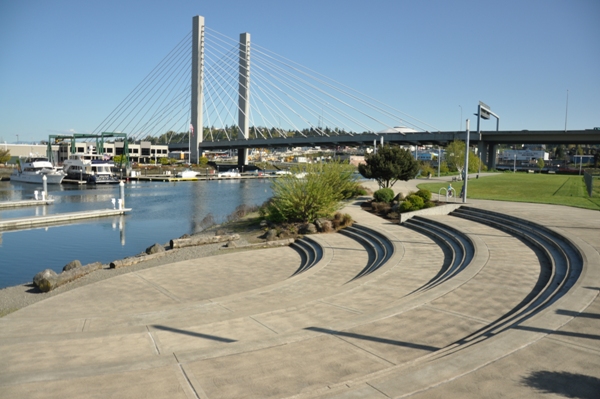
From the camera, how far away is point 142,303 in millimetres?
11938

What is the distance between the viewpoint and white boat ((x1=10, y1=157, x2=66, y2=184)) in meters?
70.9

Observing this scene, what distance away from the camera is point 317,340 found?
743 cm

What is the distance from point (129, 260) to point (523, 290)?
12.8 m

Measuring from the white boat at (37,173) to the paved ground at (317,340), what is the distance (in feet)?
214

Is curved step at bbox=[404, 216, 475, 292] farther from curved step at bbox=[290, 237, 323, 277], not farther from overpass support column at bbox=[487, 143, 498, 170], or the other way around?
overpass support column at bbox=[487, 143, 498, 170]

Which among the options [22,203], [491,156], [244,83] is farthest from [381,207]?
[244,83]

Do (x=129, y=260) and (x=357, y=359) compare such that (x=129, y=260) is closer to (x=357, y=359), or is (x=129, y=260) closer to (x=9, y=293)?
(x=9, y=293)

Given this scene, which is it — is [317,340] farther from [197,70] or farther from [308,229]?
[197,70]

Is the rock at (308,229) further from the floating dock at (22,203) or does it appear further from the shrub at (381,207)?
the floating dock at (22,203)

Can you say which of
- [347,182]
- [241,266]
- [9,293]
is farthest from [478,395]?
[347,182]

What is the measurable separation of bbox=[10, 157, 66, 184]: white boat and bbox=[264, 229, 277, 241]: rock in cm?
5993

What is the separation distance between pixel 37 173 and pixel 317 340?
76.4 meters

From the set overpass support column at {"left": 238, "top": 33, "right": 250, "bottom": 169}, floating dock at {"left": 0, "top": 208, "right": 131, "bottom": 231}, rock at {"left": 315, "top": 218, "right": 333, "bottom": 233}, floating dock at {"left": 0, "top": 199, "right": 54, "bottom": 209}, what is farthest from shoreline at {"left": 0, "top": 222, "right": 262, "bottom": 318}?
overpass support column at {"left": 238, "top": 33, "right": 250, "bottom": 169}

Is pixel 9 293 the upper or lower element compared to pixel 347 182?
lower
